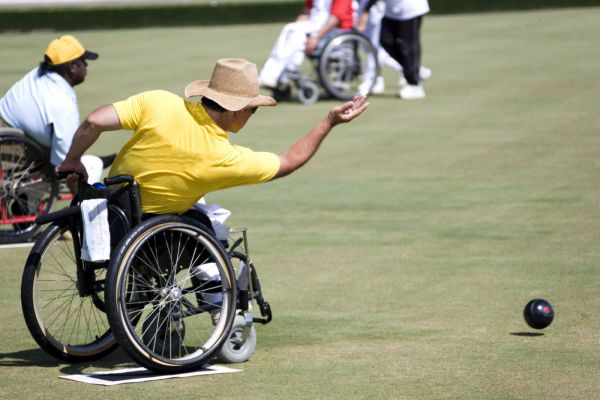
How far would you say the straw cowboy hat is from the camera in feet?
20.9

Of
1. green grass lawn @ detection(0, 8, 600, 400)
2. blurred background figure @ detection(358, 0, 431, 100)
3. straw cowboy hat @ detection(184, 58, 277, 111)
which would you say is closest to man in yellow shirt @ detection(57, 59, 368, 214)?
straw cowboy hat @ detection(184, 58, 277, 111)

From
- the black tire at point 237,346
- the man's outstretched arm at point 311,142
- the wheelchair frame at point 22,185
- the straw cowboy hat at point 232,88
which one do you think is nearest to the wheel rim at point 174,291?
the black tire at point 237,346

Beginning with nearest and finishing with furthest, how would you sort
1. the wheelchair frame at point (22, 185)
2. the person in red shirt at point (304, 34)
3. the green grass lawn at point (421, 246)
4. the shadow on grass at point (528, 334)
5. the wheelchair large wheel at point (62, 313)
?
the green grass lawn at point (421, 246)
the wheelchair large wheel at point (62, 313)
the shadow on grass at point (528, 334)
the wheelchair frame at point (22, 185)
the person in red shirt at point (304, 34)

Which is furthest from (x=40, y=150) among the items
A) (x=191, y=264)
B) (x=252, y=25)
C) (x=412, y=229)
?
(x=252, y=25)

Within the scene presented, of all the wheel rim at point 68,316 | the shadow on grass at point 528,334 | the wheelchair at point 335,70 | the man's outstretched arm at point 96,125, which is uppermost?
the man's outstretched arm at point 96,125

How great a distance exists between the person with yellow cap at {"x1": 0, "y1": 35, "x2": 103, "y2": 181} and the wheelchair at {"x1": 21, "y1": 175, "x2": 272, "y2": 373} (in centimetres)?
302

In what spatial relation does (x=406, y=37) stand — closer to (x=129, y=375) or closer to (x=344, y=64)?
(x=344, y=64)

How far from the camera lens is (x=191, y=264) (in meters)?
6.53

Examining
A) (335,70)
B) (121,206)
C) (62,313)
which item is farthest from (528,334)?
(335,70)

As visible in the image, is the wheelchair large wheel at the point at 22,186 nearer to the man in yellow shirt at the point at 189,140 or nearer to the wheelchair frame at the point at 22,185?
the wheelchair frame at the point at 22,185

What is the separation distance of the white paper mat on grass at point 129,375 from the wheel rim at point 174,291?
94 mm

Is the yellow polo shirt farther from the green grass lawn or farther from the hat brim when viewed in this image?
the green grass lawn

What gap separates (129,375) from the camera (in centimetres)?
640

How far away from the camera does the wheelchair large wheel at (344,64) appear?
662 inches
